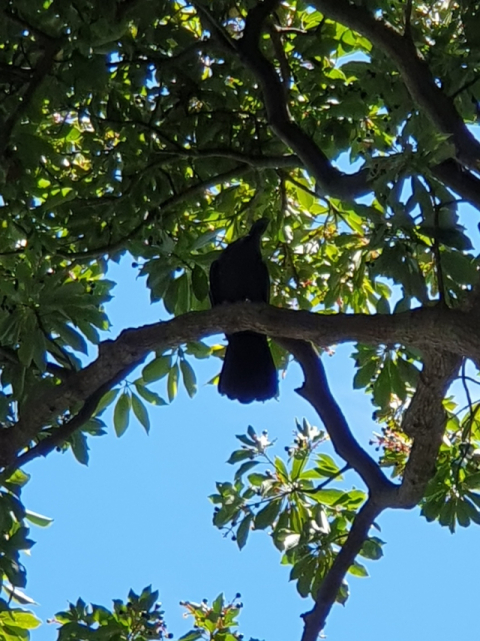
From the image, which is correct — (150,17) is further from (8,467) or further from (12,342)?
(8,467)

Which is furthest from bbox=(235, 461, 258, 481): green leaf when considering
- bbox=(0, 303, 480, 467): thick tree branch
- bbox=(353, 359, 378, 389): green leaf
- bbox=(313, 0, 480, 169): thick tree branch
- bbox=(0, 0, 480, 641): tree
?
bbox=(313, 0, 480, 169): thick tree branch

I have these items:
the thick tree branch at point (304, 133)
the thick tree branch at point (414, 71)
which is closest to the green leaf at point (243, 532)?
the thick tree branch at point (304, 133)

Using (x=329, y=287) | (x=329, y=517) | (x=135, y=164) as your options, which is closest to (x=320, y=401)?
(x=329, y=517)

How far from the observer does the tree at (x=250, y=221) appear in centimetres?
251

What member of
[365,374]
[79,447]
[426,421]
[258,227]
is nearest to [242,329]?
[426,421]

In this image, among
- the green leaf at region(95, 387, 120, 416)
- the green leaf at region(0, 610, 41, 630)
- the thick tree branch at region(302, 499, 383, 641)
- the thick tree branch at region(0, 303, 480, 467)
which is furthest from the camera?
the green leaf at region(95, 387, 120, 416)

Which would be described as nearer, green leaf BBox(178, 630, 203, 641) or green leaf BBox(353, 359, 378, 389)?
green leaf BBox(178, 630, 203, 641)

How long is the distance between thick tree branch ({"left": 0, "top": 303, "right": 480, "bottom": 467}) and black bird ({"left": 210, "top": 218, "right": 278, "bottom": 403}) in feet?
3.40

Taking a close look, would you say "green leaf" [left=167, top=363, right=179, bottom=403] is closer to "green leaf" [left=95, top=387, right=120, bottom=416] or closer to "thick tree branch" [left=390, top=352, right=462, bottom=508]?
"green leaf" [left=95, top=387, right=120, bottom=416]

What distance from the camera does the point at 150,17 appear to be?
2998 mm

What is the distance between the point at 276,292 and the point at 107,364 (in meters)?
1.73

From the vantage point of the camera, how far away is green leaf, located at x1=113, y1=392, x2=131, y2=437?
3410mm

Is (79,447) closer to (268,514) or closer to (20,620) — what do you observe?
(20,620)

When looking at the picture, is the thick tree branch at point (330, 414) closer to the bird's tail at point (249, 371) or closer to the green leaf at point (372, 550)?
the green leaf at point (372, 550)
